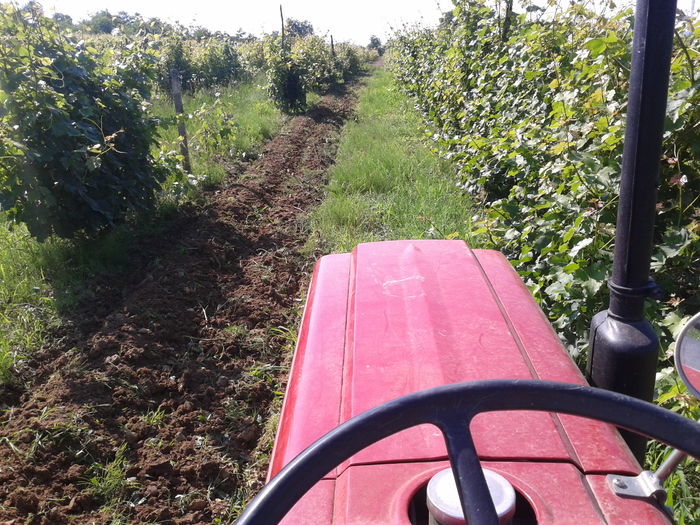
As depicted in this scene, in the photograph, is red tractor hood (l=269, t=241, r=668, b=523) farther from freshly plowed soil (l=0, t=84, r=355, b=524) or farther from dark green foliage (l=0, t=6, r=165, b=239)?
A: dark green foliage (l=0, t=6, r=165, b=239)

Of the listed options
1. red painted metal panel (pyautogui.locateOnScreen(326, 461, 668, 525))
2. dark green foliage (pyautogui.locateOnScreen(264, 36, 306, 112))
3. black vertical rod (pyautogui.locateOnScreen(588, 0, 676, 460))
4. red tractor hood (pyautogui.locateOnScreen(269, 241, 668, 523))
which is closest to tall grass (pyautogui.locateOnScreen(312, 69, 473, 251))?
red tractor hood (pyautogui.locateOnScreen(269, 241, 668, 523))

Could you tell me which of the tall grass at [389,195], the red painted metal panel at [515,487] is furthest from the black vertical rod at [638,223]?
the tall grass at [389,195]

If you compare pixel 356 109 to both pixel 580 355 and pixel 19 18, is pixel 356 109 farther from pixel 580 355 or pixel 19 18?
pixel 580 355

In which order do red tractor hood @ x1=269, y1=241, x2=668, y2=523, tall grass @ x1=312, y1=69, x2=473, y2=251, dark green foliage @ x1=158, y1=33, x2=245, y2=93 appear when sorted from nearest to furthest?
red tractor hood @ x1=269, y1=241, x2=668, y2=523, tall grass @ x1=312, y1=69, x2=473, y2=251, dark green foliage @ x1=158, y1=33, x2=245, y2=93

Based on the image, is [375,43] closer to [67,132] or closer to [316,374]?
[67,132]

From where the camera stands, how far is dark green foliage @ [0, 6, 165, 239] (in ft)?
13.1

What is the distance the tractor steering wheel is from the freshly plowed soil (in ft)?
5.76

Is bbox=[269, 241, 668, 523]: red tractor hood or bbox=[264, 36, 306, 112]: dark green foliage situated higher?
bbox=[264, 36, 306, 112]: dark green foliage

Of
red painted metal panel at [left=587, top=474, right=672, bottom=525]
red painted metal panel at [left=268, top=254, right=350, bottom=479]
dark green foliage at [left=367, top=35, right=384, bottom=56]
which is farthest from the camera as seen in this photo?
dark green foliage at [left=367, top=35, right=384, bottom=56]

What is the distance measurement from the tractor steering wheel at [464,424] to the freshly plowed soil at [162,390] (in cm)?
175

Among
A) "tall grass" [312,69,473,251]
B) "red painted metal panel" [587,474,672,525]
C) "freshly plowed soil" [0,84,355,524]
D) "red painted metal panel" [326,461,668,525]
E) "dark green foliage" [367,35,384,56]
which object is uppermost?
"dark green foliage" [367,35,384,56]

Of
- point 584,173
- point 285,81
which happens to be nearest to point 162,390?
point 584,173

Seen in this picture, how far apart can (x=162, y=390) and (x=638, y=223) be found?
250 centimetres

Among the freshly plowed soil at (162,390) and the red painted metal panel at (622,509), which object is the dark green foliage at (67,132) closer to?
the freshly plowed soil at (162,390)
